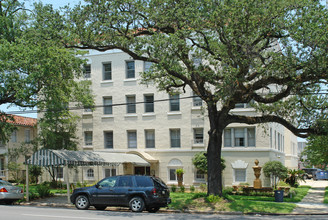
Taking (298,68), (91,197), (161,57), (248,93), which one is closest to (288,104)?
(248,93)

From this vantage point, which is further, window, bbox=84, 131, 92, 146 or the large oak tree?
window, bbox=84, 131, 92, 146

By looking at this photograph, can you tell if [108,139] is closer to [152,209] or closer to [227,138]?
[227,138]

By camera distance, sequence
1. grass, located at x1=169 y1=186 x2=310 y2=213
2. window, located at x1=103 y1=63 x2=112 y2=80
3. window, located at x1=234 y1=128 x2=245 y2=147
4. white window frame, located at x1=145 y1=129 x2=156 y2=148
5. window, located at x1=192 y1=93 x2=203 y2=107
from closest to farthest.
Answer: grass, located at x1=169 y1=186 x2=310 y2=213, window, located at x1=234 y1=128 x2=245 y2=147, window, located at x1=192 y1=93 x2=203 y2=107, white window frame, located at x1=145 y1=129 x2=156 y2=148, window, located at x1=103 y1=63 x2=112 y2=80

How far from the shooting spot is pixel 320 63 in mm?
15547

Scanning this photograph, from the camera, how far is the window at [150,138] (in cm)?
3475

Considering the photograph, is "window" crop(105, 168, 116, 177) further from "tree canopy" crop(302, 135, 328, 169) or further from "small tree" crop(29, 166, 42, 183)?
Result: "tree canopy" crop(302, 135, 328, 169)

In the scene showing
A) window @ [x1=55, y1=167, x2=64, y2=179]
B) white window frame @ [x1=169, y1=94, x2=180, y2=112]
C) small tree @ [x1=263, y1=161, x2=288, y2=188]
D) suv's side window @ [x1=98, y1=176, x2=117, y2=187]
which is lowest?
window @ [x1=55, y1=167, x2=64, y2=179]

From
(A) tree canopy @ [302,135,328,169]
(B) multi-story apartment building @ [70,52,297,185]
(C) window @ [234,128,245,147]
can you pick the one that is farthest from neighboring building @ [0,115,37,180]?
(A) tree canopy @ [302,135,328,169]

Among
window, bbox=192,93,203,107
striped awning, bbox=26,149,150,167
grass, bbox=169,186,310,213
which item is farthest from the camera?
window, bbox=192,93,203,107

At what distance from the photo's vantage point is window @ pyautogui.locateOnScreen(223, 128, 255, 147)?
105 ft

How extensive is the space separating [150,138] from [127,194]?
17026 millimetres

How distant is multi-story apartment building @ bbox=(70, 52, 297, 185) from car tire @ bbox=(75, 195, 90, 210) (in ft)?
42.7

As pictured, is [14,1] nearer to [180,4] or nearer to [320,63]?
[180,4]

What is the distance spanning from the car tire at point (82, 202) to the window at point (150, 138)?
1610 centimetres
